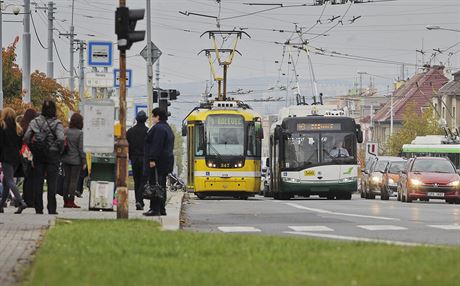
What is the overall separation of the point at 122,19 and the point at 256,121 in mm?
26602

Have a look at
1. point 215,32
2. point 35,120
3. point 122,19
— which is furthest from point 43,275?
point 215,32

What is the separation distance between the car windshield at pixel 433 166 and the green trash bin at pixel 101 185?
1988cm

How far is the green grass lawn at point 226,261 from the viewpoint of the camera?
11.3m

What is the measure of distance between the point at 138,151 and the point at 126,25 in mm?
7357

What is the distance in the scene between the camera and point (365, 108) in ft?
607

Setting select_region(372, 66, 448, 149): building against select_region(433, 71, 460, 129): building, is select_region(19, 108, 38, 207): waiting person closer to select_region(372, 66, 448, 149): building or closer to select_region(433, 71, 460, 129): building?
select_region(433, 71, 460, 129): building

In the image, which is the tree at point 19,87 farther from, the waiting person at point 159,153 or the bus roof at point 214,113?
the waiting person at point 159,153

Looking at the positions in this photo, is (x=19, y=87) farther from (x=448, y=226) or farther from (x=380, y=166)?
(x=448, y=226)

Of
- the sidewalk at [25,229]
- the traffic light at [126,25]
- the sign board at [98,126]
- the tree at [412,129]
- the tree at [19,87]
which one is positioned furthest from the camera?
the tree at [412,129]

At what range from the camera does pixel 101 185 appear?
25.3m

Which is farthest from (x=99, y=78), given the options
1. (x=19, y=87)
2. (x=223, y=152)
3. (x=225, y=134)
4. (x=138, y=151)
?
(x=19, y=87)

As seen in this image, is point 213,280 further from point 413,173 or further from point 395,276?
point 413,173

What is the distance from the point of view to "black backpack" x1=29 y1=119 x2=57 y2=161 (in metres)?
23.1

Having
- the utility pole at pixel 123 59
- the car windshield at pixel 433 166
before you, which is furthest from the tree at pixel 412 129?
the utility pole at pixel 123 59
